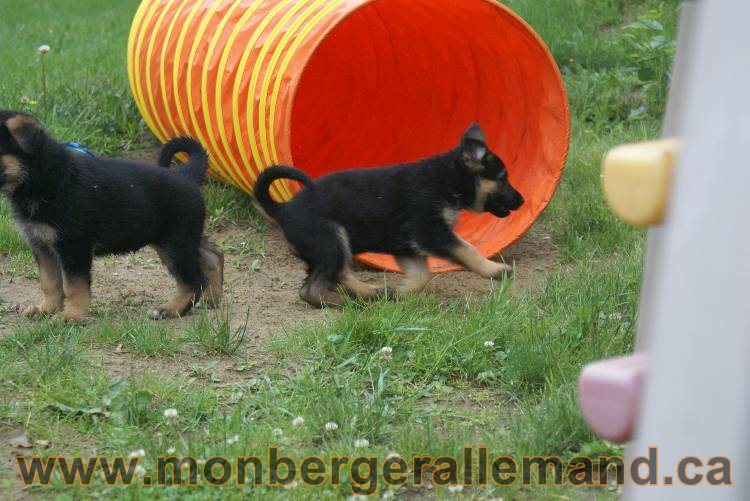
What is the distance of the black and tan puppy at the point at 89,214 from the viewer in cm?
474

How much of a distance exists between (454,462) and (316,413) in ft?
1.79

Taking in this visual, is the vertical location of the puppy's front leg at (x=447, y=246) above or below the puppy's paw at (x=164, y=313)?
above

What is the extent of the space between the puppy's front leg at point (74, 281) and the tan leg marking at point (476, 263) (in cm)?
198

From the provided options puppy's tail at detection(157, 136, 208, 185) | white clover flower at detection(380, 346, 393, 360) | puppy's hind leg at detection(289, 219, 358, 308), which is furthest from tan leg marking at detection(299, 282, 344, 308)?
white clover flower at detection(380, 346, 393, 360)

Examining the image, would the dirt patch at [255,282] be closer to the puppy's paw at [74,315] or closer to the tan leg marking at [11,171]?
the puppy's paw at [74,315]

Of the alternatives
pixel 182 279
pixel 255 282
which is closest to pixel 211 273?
pixel 182 279

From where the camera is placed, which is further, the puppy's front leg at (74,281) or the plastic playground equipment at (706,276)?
the puppy's front leg at (74,281)

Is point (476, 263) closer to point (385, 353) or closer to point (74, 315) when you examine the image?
point (385, 353)

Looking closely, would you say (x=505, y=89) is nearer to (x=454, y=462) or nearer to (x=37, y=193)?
(x=37, y=193)

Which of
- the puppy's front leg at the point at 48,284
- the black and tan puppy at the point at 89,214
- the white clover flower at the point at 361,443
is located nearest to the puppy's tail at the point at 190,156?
the black and tan puppy at the point at 89,214

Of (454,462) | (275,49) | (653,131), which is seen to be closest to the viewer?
(454,462)

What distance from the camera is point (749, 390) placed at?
152 cm

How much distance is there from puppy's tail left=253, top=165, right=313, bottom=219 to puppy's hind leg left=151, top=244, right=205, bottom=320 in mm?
520

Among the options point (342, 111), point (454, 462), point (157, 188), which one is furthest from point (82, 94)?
point (454, 462)
